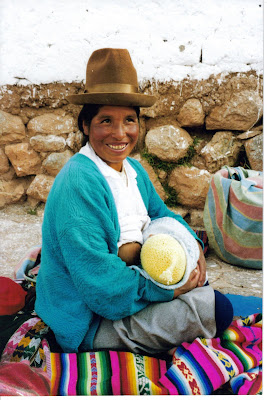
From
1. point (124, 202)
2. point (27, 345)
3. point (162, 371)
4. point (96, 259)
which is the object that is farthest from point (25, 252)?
point (162, 371)

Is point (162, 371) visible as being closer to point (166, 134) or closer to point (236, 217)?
point (236, 217)

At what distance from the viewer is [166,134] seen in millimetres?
2896

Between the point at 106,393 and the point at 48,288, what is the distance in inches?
19.6

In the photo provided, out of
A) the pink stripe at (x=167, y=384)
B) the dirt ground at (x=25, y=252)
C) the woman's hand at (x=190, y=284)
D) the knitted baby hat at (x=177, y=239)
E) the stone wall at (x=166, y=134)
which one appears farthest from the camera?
the stone wall at (x=166, y=134)

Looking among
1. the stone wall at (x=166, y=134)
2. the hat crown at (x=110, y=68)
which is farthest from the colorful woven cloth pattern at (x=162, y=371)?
the stone wall at (x=166, y=134)

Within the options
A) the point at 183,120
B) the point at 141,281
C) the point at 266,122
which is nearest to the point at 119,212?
the point at 141,281

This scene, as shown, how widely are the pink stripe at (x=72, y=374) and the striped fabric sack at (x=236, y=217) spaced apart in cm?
150

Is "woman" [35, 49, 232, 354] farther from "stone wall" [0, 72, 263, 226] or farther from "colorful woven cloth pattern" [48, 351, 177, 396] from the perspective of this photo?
"stone wall" [0, 72, 263, 226]

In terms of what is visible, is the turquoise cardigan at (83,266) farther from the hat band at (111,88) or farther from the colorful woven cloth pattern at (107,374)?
the hat band at (111,88)

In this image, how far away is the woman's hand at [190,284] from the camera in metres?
1.58

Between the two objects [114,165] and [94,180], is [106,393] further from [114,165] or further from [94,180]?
[114,165]

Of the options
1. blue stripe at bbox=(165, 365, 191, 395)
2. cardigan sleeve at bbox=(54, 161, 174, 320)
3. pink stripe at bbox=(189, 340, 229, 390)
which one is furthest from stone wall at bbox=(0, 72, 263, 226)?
blue stripe at bbox=(165, 365, 191, 395)

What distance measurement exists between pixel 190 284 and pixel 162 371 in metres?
0.38

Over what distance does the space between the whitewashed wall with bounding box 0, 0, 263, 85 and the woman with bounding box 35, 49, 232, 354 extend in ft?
1.60
